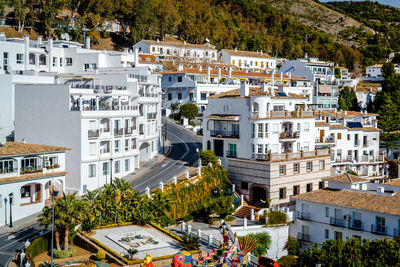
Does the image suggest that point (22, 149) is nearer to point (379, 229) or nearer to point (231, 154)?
point (231, 154)

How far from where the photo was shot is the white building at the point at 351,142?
66.2 metres

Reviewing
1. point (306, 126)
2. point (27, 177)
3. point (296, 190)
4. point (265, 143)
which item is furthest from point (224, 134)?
point (27, 177)

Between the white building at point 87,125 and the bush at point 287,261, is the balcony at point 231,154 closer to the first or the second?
the white building at point 87,125

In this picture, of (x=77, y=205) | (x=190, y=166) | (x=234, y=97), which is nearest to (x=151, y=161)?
(x=190, y=166)

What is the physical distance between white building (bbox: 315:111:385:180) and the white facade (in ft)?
48.4

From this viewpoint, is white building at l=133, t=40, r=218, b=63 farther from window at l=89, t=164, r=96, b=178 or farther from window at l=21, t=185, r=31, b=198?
window at l=21, t=185, r=31, b=198

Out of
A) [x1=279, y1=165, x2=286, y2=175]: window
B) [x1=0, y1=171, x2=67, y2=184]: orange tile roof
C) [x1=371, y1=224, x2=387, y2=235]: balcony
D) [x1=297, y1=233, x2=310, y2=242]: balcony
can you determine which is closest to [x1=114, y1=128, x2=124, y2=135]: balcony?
[x1=0, y1=171, x2=67, y2=184]: orange tile roof

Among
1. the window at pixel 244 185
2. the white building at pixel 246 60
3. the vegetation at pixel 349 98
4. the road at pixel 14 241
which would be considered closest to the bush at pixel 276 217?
the window at pixel 244 185

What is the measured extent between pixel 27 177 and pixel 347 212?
28.5 metres

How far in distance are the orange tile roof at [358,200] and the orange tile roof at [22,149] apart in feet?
79.0

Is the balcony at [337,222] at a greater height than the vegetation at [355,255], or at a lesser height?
lesser

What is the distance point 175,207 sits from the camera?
46688 millimetres

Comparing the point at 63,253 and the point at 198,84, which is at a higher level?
the point at 198,84

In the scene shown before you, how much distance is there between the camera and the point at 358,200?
45969 mm
